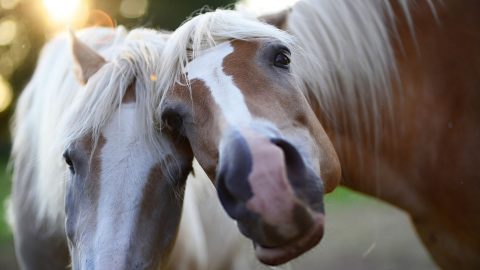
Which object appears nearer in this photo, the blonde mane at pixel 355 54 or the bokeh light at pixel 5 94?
the blonde mane at pixel 355 54

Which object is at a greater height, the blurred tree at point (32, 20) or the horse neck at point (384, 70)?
the horse neck at point (384, 70)

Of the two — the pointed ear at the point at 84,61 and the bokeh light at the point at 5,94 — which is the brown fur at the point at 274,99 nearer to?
the pointed ear at the point at 84,61

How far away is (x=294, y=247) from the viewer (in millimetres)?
1782

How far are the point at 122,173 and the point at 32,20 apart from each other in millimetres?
12927

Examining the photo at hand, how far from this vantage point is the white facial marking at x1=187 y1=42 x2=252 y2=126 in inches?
72.7

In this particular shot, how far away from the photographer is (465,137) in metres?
2.70

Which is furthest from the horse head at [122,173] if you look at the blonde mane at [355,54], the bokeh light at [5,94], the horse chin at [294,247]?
the bokeh light at [5,94]

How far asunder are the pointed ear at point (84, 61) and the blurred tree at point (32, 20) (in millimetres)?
9627

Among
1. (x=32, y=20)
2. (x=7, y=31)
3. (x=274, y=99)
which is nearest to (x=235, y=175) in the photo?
(x=274, y=99)

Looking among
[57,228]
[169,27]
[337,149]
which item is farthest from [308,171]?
[169,27]

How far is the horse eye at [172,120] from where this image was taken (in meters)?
2.07

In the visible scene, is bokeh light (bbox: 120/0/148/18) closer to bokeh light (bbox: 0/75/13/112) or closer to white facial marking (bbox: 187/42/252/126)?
bokeh light (bbox: 0/75/13/112)

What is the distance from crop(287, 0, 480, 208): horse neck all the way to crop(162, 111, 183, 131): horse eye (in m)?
0.85

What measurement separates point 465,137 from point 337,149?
548mm
